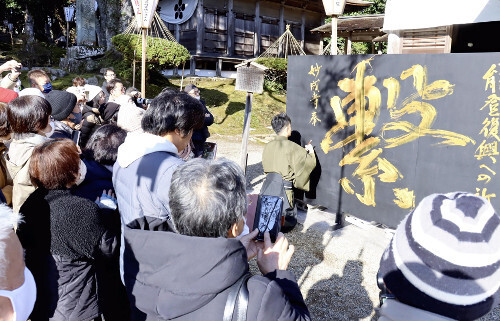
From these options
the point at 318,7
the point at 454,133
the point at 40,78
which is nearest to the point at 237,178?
the point at 454,133

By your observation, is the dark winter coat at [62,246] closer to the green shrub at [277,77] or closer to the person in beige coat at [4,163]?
the person in beige coat at [4,163]

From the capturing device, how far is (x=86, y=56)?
12836 mm

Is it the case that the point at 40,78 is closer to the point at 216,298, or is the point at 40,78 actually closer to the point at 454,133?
the point at 216,298

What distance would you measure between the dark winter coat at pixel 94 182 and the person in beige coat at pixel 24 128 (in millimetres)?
468

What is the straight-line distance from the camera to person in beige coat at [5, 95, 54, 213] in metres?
2.51

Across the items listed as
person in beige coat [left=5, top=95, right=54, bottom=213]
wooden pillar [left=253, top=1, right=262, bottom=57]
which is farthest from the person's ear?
wooden pillar [left=253, top=1, right=262, bottom=57]

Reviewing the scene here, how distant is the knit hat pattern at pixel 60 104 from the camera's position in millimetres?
3693

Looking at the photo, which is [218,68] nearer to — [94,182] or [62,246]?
[94,182]

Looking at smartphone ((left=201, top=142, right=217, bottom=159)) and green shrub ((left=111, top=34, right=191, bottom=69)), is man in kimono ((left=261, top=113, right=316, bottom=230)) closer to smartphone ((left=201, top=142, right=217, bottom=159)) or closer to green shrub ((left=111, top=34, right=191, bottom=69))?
smartphone ((left=201, top=142, right=217, bottom=159))

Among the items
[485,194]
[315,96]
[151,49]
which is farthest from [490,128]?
[151,49]

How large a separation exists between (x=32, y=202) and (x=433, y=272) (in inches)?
73.4

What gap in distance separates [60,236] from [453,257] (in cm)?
174

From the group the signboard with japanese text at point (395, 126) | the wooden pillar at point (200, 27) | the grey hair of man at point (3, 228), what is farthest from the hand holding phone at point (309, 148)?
the wooden pillar at point (200, 27)

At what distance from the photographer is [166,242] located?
1.31 metres
